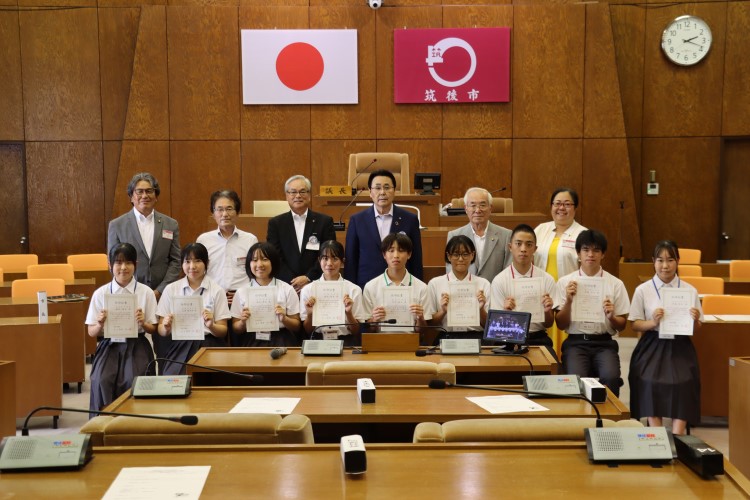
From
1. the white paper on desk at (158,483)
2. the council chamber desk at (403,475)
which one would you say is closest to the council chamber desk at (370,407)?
the council chamber desk at (403,475)

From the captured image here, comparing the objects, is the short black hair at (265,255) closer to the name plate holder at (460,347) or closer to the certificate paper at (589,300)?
the name plate holder at (460,347)

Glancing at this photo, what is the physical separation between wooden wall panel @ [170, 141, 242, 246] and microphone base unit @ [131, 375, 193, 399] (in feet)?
24.1

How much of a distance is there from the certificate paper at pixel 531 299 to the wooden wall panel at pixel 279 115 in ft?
20.5

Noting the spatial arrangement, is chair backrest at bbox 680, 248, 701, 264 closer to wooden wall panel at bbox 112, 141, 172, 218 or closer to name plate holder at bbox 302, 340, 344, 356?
name plate holder at bbox 302, 340, 344, 356

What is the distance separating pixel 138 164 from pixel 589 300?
7.37m

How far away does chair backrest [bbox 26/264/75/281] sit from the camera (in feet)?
24.5

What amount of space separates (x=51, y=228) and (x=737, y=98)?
937cm

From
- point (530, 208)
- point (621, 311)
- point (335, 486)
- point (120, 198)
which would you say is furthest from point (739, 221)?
point (335, 486)

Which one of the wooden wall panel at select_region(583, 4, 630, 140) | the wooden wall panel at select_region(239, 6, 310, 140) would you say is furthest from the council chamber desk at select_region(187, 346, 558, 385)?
the wooden wall panel at select_region(583, 4, 630, 140)

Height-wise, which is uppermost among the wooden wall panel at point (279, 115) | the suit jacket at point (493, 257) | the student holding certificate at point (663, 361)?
the wooden wall panel at point (279, 115)

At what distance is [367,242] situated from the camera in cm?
528

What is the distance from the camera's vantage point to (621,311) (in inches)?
185

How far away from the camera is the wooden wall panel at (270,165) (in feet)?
34.1

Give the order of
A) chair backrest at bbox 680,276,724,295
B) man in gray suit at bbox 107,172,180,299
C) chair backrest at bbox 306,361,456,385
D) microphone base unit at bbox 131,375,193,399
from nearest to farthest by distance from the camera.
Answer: microphone base unit at bbox 131,375,193,399
chair backrest at bbox 306,361,456,385
man in gray suit at bbox 107,172,180,299
chair backrest at bbox 680,276,724,295
